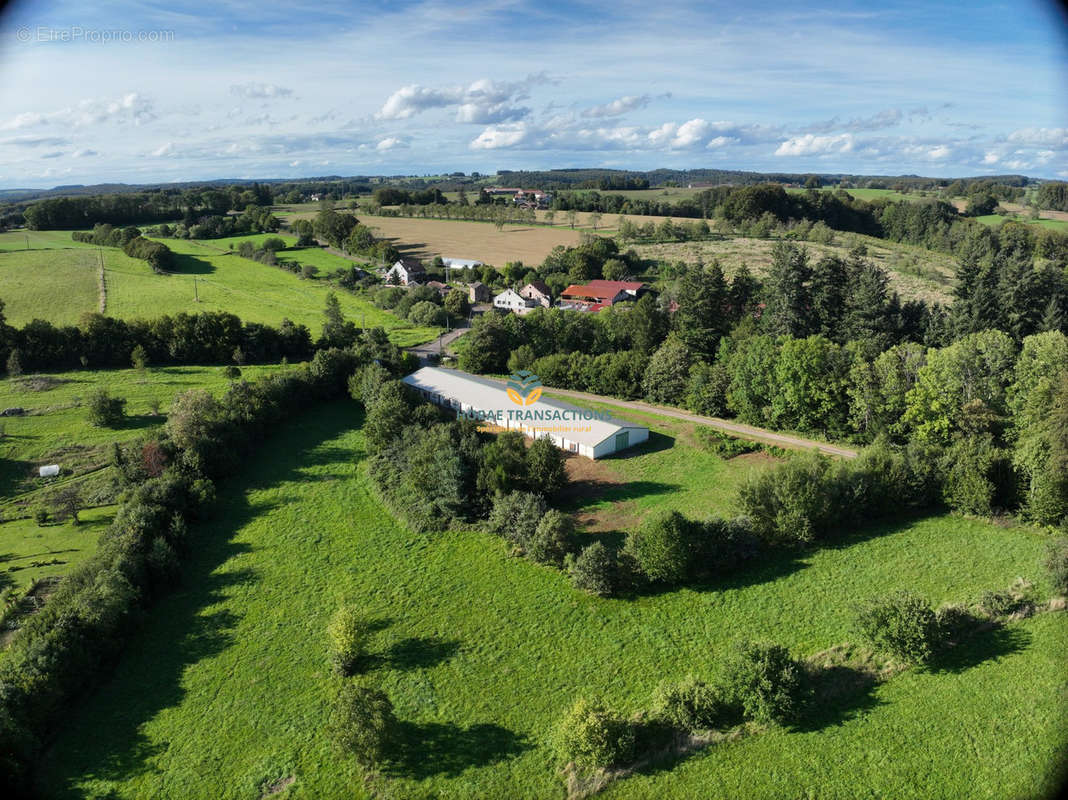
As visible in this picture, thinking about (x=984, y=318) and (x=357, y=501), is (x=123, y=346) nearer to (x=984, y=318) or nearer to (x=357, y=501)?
(x=357, y=501)

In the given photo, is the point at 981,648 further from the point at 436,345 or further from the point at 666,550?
the point at 436,345

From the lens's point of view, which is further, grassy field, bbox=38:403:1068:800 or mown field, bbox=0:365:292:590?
mown field, bbox=0:365:292:590

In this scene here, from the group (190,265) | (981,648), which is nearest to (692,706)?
(981,648)

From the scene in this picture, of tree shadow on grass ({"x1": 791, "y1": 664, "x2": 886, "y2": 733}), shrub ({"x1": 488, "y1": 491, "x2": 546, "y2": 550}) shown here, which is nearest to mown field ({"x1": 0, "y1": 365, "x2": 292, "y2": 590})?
shrub ({"x1": 488, "y1": 491, "x2": 546, "y2": 550})

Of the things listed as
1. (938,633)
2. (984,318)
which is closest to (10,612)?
(938,633)

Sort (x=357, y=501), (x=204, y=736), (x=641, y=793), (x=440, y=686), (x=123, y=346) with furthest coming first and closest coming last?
(x=123, y=346), (x=357, y=501), (x=440, y=686), (x=204, y=736), (x=641, y=793)

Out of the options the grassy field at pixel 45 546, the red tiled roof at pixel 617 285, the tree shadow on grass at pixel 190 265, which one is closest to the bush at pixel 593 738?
the grassy field at pixel 45 546

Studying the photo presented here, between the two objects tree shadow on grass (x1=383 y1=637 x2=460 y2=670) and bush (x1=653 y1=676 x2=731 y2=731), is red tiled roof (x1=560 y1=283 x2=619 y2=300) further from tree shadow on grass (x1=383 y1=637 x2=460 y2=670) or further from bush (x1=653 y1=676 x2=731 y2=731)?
bush (x1=653 y1=676 x2=731 y2=731)
